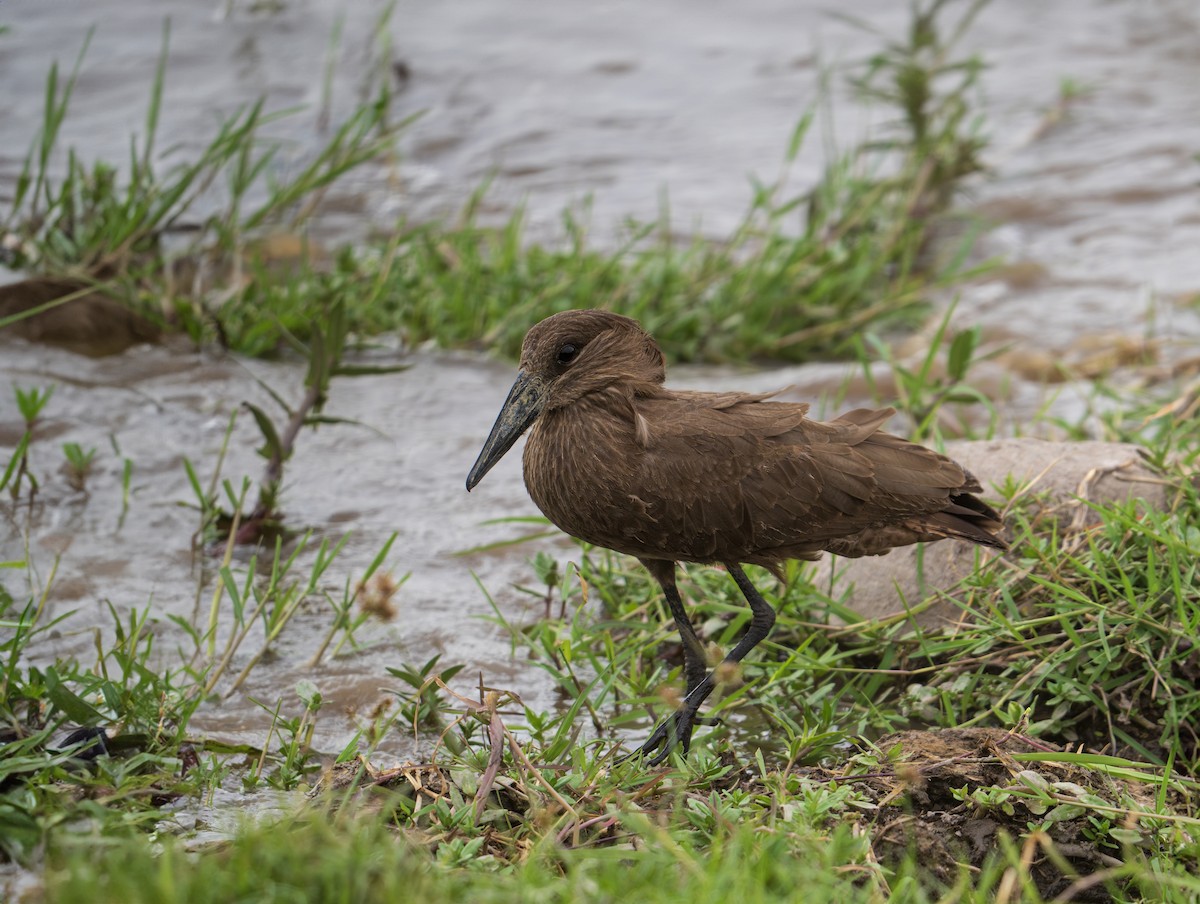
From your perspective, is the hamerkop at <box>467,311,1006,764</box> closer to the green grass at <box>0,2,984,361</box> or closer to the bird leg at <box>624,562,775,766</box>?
the bird leg at <box>624,562,775,766</box>

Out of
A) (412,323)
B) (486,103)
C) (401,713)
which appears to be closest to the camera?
(401,713)

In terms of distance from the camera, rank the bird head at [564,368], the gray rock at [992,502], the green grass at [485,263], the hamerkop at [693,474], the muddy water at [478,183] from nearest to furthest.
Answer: the hamerkop at [693,474]
the bird head at [564,368]
the gray rock at [992,502]
the muddy water at [478,183]
the green grass at [485,263]

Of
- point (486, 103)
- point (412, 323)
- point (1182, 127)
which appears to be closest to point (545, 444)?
point (412, 323)

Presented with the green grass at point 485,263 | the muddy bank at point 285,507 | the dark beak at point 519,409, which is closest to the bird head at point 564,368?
the dark beak at point 519,409

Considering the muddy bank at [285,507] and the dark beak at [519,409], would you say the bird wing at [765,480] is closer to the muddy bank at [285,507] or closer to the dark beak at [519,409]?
the dark beak at [519,409]

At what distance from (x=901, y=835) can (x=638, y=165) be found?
6.20 meters

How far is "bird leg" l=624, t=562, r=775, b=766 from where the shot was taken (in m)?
3.30

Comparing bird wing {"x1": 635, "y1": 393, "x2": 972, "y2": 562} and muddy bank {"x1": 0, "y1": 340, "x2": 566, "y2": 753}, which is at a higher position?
bird wing {"x1": 635, "y1": 393, "x2": 972, "y2": 562}

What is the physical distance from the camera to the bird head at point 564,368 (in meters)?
3.40

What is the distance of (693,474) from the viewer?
10.6ft

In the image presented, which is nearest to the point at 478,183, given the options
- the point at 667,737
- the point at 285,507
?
the point at 285,507

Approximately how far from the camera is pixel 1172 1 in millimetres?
11023

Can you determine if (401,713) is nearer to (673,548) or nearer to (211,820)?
(211,820)

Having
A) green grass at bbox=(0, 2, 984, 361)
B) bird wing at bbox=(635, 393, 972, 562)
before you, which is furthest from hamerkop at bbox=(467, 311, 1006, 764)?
green grass at bbox=(0, 2, 984, 361)
